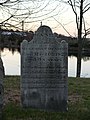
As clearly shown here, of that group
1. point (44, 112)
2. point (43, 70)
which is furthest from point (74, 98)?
point (44, 112)

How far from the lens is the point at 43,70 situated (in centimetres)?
823

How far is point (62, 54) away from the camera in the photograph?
8.25 meters

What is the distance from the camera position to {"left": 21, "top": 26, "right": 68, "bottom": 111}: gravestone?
8.23m

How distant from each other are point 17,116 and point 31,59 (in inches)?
64.8

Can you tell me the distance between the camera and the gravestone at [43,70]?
823cm

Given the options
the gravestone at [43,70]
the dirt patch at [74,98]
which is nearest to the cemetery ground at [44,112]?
the dirt patch at [74,98]

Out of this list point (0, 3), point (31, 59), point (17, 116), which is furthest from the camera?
point (0, 3)

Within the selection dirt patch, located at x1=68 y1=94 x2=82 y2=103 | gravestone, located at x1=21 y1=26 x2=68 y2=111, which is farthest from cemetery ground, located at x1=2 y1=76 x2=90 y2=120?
gravestone, located at x1=21 y1=26 x2=68 y2=111

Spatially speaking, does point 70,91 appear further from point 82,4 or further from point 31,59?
point 82,4

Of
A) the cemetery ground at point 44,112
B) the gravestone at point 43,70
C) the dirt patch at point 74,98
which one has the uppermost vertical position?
the gravestone at point 43,70

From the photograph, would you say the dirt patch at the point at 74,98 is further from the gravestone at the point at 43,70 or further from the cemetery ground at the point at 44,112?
the gravestone at the point at 43,70

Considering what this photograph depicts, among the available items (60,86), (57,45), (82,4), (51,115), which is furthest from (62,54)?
(82,4)

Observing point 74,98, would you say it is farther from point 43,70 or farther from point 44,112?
point 44,112

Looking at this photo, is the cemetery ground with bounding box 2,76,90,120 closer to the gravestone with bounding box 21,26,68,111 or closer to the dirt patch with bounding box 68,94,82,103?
the dirt patch with bounding box 68,94,82,103
